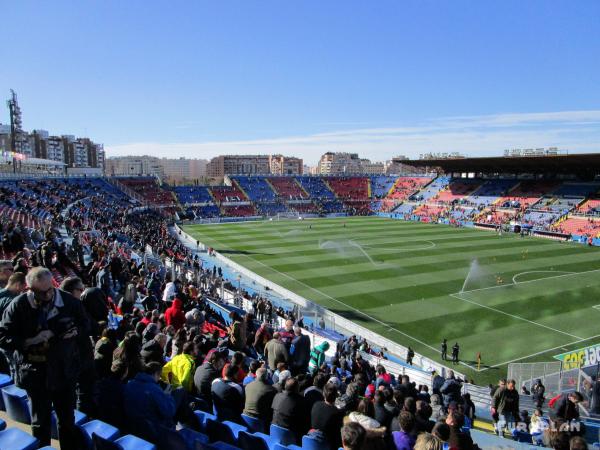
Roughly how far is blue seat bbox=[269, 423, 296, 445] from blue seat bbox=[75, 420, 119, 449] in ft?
5.94

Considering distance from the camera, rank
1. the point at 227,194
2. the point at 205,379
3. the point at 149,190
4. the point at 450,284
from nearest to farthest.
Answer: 1. the point at 205,379
2. the point at 450,284
3. the point at 149,190
4. the point at 227,194

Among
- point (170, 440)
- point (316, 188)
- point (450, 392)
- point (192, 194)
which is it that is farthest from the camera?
point (316, 188)

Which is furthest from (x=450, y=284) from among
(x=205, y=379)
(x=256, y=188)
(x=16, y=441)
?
(x=256, y=188)

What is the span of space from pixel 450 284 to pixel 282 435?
2590 centimetres

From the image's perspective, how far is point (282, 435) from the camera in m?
5.35

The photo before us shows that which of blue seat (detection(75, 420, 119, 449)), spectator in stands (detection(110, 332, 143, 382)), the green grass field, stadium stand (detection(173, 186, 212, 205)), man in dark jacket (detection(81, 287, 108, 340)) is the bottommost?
the green grass field

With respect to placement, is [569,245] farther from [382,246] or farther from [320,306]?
[320,306]

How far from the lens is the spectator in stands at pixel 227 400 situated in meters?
5.88

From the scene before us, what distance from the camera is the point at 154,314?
9469 millimetres

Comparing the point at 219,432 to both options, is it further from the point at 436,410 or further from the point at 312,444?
the point at 436,410

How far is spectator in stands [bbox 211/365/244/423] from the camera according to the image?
588 centimetres

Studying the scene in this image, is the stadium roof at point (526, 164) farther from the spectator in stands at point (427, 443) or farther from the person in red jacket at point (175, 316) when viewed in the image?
the spectator in stands at point (427, 443)

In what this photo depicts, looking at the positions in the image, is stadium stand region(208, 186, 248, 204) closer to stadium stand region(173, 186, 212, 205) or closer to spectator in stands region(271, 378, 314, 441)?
stadium stand region(173, 186, 212, 205)

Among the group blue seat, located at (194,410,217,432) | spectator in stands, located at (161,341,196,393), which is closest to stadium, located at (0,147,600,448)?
blue seat, located at (194,410,217,432)
